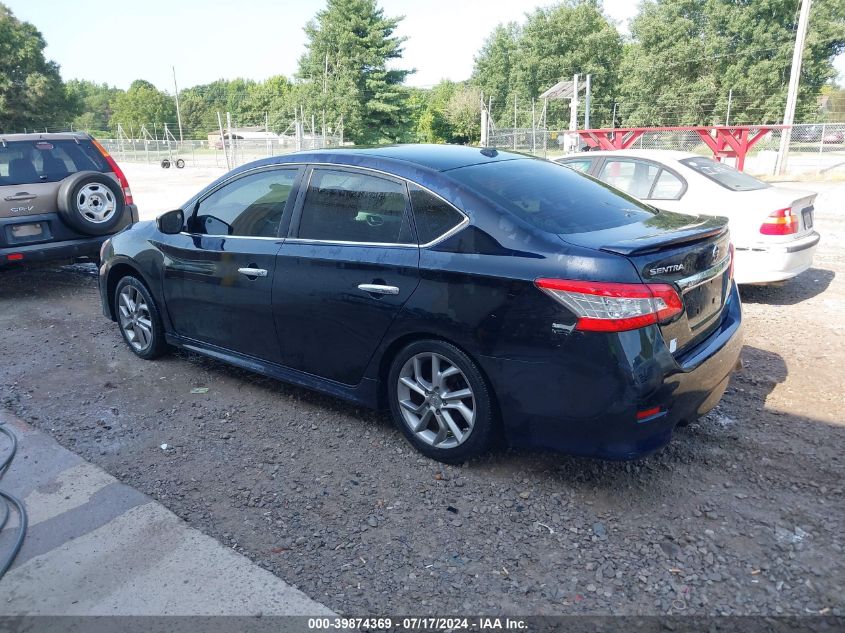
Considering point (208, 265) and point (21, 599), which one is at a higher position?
point (208, 265)

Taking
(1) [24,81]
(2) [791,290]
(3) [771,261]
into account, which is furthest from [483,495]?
(1) [24,81]

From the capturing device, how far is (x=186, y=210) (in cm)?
485

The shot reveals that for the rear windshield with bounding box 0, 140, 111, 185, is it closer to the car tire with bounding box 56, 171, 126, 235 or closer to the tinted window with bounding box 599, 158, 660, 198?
the car tire with bounding box 56, 171, 126, 235

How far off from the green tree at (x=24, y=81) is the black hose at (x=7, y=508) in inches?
2509

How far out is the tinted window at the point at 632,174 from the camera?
6918 mm

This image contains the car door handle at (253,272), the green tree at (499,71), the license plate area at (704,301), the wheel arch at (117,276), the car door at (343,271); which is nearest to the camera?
the license plate area at (704,301)

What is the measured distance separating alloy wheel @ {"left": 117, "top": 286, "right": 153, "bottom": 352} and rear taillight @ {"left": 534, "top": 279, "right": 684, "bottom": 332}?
3549 mm

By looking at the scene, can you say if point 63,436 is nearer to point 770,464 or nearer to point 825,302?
point 770,464

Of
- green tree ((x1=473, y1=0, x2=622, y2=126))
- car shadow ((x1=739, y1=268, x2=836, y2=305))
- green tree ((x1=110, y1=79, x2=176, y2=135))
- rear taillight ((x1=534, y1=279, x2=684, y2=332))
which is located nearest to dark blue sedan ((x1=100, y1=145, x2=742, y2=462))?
rear taillight ((x1=534, y1=279, x2=684, y2=332))

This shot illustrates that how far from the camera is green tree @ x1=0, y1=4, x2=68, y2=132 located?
187 feet

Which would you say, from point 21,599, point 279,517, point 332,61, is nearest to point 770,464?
point 279,517

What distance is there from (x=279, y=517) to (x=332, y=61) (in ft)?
168

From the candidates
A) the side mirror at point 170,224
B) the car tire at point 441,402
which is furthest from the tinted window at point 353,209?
the side mirror at point 170,224

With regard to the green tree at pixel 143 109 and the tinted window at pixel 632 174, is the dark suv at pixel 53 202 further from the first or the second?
the green tree at pixel 143 109
